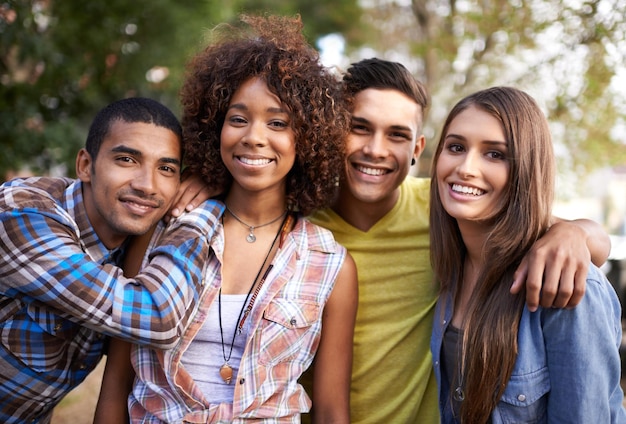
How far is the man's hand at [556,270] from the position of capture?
6.45ft

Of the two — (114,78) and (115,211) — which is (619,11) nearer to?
(115,211)

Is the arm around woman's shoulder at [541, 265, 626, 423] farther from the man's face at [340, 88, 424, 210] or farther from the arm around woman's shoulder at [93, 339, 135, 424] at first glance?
the arm around woman's shoulder at [93, 339, 135, 424]

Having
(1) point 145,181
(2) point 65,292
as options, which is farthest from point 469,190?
(2) point 65,292

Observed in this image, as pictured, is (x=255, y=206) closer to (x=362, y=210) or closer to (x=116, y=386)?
(x=362, y=210)

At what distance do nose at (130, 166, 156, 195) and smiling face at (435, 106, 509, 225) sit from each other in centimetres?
115

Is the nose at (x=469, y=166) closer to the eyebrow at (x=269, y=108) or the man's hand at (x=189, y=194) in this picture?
the eyebrow at (x=269, y=108)

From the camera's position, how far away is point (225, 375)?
7.34 feet

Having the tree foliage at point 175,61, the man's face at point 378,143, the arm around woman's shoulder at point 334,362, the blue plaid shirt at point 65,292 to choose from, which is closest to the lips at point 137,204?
the blue plaid shirt at point 65,292

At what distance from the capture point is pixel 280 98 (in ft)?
7.80

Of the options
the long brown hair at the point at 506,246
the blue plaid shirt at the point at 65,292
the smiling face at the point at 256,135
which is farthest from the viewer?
the smiling face at the point at 256,135

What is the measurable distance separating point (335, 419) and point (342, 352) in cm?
27

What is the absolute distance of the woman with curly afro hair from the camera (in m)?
2.24

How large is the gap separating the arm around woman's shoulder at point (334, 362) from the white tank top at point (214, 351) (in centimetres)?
34

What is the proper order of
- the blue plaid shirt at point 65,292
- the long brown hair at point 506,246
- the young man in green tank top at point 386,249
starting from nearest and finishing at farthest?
the blue plaid shirt at point 65,292
the long brown hair at point 506,246
the young man in green tank top at point 386,249
